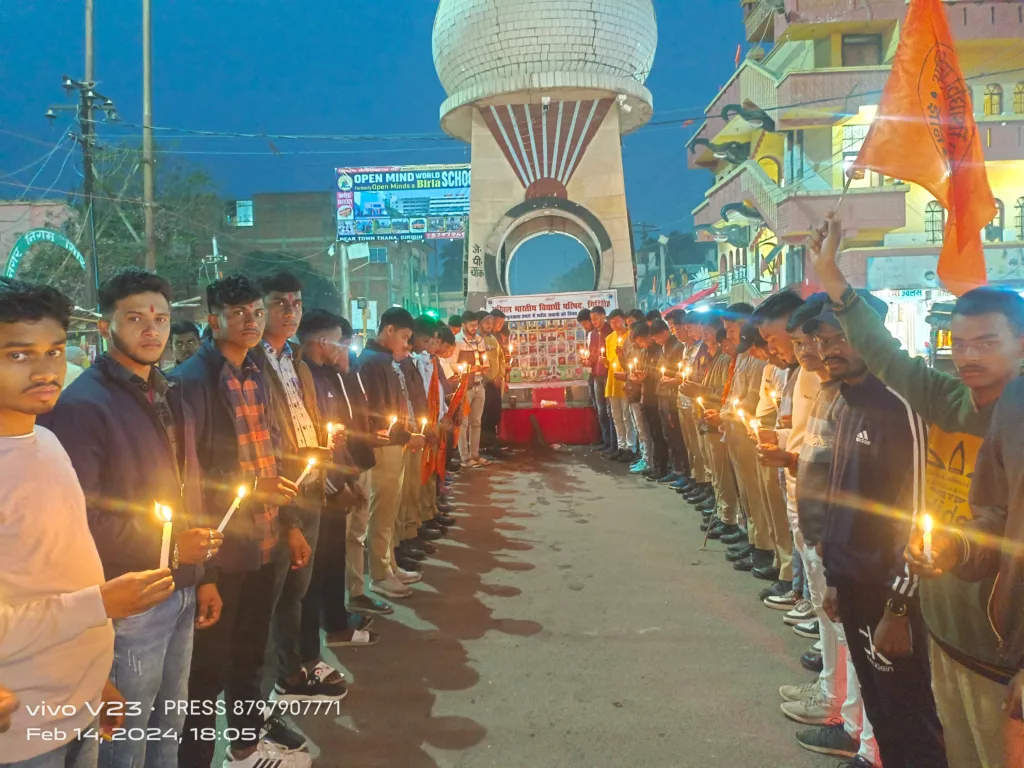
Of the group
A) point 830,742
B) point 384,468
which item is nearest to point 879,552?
point 830,742

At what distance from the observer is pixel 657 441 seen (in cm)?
1055

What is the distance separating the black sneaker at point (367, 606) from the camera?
212 inches

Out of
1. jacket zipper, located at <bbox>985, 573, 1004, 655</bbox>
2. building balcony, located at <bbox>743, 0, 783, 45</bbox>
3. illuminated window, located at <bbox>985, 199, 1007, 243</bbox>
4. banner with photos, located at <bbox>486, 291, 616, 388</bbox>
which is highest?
building balcony, located at <bbox>743, 0, 783, 45</bbox>

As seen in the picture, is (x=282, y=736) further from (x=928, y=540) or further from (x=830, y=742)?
(x=928, y=540)

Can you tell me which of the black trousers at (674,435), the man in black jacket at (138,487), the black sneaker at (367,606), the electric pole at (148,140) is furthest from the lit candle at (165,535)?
the electric pole at (148,140)

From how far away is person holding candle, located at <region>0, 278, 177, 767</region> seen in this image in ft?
5.93

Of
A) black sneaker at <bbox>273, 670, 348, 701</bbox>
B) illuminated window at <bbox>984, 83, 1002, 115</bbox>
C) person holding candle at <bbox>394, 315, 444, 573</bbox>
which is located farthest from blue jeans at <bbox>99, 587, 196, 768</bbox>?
illuminated window at <bbox>984, 83, 1002, 115</bbox>

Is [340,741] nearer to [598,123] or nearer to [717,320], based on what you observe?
[717,320]

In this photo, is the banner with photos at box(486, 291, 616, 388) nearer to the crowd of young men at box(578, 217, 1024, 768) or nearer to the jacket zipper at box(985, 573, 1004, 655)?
the crowd of young men at box(578, 217, 1024, 768)

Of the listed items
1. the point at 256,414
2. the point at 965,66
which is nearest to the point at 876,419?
the point at 256,414

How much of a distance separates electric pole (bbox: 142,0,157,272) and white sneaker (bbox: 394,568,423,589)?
12794 mm

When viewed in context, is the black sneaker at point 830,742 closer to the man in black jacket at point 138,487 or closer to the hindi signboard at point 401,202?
the man in black jacket at point 138,487

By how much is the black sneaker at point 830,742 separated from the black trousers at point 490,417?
31.0ft

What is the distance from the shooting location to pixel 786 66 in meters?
26.6
